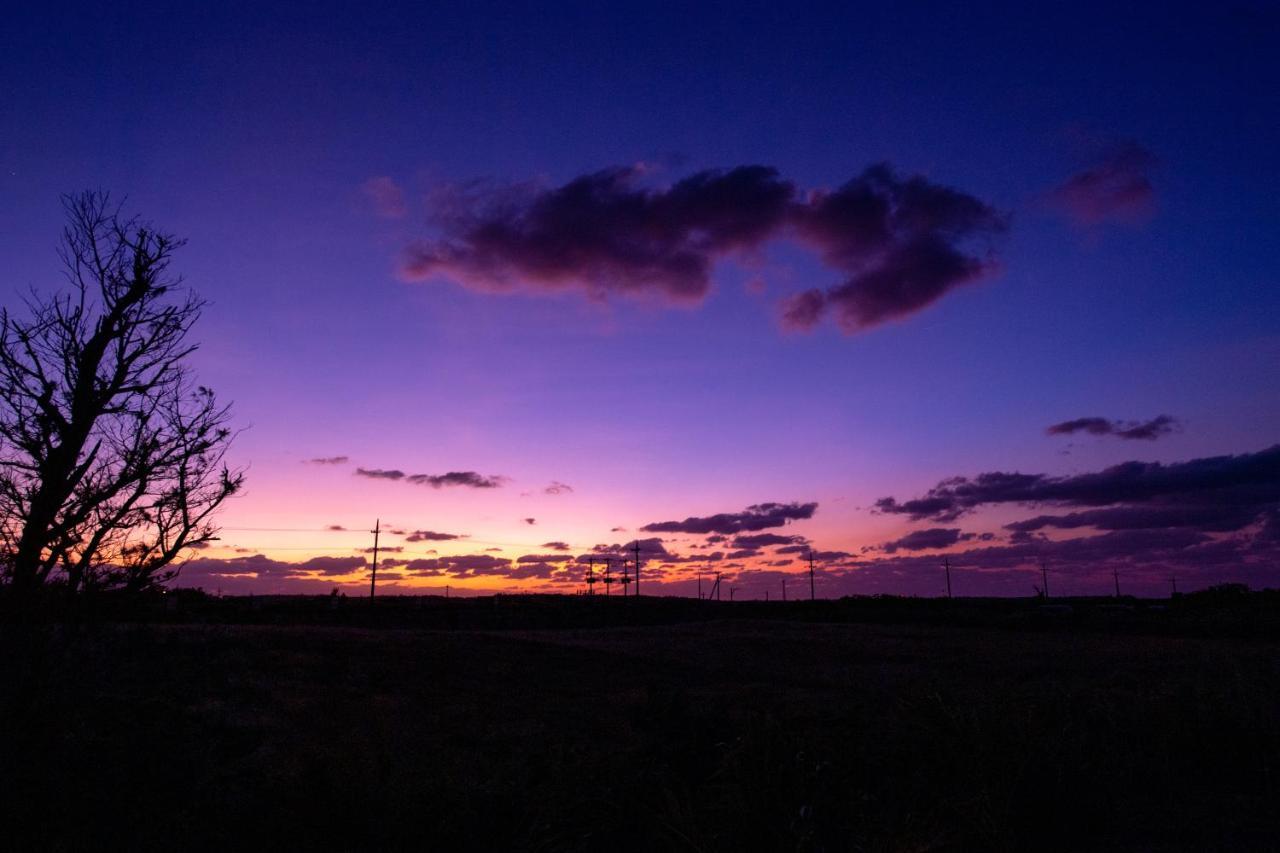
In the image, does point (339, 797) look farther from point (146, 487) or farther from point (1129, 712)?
point (1129, 712)

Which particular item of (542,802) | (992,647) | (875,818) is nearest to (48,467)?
(542,802)

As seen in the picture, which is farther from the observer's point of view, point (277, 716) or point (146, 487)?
point (277, 716)

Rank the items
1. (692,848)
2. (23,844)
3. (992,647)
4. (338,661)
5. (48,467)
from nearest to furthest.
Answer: (692,848), (23,844), (48,467), (338,661), (992,647)

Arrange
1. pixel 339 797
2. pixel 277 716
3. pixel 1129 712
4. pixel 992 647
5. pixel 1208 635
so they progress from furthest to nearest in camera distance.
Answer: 1. pixel 1208 635
2. pixel 992 647
3. pixel 277 716
4. pixel 1129 712
5. pixel 339 797

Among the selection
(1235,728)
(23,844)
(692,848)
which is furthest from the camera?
(1235,728)

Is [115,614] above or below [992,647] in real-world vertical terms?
above

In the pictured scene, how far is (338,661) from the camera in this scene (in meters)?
28.4

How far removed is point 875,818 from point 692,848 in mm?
1504

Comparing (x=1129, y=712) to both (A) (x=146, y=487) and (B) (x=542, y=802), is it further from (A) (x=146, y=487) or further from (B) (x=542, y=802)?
(A) (x=146, y=487)

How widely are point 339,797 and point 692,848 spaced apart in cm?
394

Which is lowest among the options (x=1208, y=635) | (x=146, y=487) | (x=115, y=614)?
(x=1208, y=635)

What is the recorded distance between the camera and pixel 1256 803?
25.6 feet

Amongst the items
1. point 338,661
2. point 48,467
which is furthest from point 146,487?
point 338,661

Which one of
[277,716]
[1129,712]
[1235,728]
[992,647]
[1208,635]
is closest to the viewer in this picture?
[1235,728]
